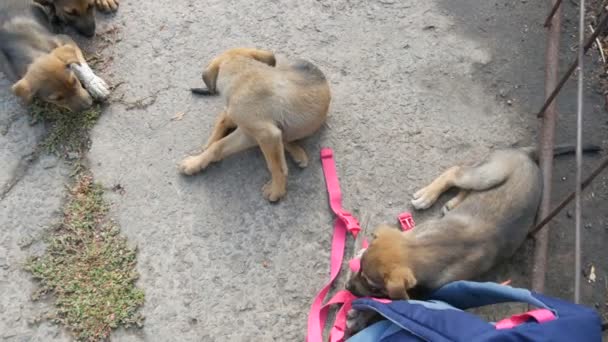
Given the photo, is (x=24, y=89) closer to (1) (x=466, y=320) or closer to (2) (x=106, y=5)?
(2) (x=106, y=5)

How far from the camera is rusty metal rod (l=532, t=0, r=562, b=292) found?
375 centimetres

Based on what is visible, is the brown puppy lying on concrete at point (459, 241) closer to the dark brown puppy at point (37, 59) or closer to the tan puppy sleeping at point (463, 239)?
the tan puppy sleeping at point (463, 239)

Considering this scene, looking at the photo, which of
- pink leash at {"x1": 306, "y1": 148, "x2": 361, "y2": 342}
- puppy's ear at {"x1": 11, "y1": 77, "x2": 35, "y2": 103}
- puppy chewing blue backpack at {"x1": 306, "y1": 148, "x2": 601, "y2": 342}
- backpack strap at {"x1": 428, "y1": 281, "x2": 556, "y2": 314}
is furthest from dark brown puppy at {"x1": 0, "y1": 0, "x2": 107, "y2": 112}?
backpack strap at {"x1": 428, "y1": 281, "x2": 556, "y2": 314}

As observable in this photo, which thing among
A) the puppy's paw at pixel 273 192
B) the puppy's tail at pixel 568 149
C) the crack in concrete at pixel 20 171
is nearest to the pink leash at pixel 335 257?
the puppy's paw at pixel 273 192

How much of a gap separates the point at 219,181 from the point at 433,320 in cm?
202

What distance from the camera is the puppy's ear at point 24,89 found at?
14.6ft

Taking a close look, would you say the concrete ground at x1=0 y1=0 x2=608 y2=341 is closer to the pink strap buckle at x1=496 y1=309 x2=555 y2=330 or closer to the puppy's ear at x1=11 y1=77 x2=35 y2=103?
the puppy's ear at x1=11 y1=77 x2=35 y2=103

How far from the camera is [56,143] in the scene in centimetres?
456

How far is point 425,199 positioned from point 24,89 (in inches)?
125

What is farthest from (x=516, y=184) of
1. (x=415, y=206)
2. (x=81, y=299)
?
(x=81, y=299)

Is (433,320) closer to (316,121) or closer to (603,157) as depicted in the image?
(316,121)

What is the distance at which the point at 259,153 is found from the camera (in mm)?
4426

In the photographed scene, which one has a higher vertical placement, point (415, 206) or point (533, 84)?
point (533, 84)

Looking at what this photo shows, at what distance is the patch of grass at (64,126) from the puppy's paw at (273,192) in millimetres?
1531
